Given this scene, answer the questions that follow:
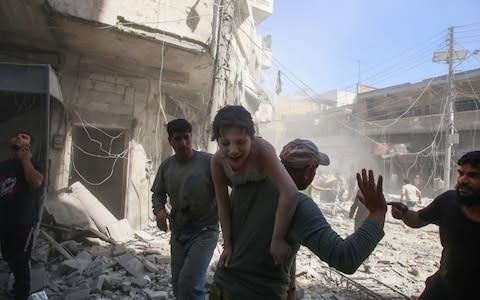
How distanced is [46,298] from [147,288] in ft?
4.07

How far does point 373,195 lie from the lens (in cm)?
137

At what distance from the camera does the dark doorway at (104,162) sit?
316 inches

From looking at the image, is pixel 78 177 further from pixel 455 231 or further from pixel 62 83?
pixel 455 231

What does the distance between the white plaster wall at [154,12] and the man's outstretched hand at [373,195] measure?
5988 millimetres

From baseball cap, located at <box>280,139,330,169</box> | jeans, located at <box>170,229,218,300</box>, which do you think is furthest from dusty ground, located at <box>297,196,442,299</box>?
baseball cap, located at <box>280,139,330,169</box>

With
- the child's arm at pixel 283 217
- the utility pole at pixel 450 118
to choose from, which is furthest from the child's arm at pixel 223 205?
the utility pole at pixel 450 118

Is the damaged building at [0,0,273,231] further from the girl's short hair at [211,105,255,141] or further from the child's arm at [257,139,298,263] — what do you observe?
the child's arm at [257,139,298,263]

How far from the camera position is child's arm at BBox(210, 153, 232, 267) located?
5.63 ft

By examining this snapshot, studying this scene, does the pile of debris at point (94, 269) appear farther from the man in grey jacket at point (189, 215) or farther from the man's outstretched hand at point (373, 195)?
the man's outstretched hand at point (373, 195)

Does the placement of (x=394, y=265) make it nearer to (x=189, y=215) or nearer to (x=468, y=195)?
(x=468, y=195)

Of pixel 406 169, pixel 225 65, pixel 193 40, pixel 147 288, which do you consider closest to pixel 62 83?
pixel 193 40

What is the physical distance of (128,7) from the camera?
6277mm

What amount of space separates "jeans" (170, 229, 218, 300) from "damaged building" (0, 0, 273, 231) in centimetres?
321

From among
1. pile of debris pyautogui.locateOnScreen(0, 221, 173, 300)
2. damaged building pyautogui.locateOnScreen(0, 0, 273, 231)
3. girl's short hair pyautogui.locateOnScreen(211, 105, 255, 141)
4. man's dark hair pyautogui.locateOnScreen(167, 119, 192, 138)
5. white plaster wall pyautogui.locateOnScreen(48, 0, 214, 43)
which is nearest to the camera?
girl's short hair pyautogui.locateOnScreen(211, 105, 255, 141)
